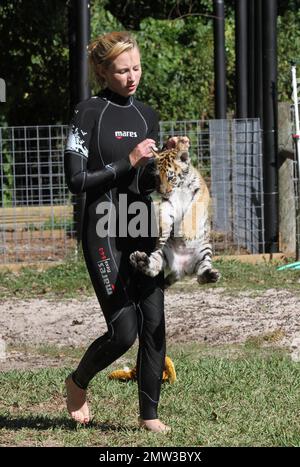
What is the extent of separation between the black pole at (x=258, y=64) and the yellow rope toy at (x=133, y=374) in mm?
6222

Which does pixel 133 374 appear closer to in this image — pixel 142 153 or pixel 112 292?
pixel 112 292

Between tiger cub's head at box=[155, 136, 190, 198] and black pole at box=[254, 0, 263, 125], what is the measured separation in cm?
749

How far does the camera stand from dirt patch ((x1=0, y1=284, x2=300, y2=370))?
8562 mm

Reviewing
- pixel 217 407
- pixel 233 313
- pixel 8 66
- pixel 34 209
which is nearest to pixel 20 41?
pixel 8 66

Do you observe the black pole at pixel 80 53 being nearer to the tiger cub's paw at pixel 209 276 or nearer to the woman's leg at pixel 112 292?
the woman's leg at pixel 112 292

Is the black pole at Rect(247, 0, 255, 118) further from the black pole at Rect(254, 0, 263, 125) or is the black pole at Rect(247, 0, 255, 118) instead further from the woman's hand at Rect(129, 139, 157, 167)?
Answer: the woman's hand at Rect(129, 139, 157, 167)

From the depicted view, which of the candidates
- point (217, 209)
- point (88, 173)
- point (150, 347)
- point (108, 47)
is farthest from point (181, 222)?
point (217, 209)

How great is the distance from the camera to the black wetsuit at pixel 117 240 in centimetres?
550

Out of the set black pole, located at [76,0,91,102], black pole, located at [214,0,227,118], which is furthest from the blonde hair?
black pole, located at [214,0,227,118]

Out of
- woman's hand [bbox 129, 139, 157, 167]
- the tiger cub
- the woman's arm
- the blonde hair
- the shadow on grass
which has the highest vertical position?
the blonde hair

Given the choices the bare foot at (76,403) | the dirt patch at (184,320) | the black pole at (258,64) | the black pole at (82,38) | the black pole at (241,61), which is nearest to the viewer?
the bare foot at (76,403)

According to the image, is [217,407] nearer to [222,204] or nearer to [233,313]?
[233,313]

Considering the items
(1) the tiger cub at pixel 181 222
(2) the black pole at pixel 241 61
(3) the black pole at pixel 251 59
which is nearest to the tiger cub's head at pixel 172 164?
(1) the tiger cub at pixel 181 222

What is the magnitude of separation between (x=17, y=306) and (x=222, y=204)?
159 inches
